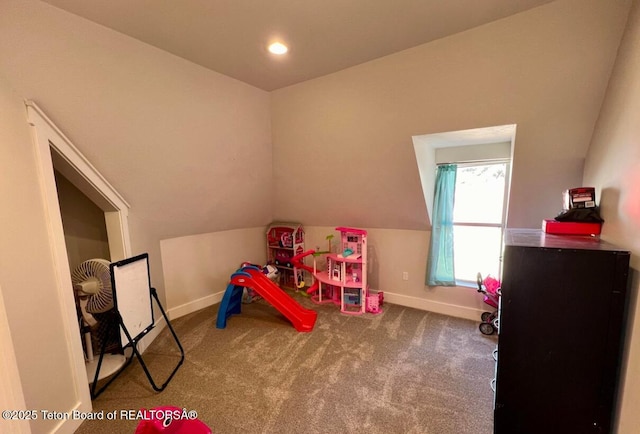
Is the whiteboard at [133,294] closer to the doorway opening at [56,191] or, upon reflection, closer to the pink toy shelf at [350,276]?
the doorway opening at [56,191]

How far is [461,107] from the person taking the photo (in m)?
2.18

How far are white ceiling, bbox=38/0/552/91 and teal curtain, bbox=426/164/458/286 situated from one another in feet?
5.67

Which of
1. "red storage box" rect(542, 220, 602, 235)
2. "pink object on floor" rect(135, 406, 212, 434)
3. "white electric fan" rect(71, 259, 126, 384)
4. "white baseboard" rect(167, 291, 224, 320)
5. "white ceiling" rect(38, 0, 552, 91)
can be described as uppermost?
"white ceiling" rect(38, 0, 552, 91)

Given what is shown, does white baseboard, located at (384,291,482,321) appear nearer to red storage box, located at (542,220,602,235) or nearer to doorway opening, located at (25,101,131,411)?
red storage box, located at (542,220,602,235)

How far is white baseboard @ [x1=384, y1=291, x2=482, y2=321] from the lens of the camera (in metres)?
3.20

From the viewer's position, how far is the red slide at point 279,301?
9.81 ft

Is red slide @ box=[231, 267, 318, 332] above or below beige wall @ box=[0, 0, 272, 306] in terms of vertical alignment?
below

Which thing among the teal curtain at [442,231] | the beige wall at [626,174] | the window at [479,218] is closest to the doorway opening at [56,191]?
the beige wall at [626,174]

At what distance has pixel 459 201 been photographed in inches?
134

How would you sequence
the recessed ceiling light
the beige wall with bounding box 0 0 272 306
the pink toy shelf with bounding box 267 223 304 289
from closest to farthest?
1. the beige wall with bounding box 0 0 272 306
2. the recessed ceiling light
3. the pink toy shelf with bounding box 267 223 304 289

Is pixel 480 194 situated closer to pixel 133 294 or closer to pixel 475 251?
pixel 475 251

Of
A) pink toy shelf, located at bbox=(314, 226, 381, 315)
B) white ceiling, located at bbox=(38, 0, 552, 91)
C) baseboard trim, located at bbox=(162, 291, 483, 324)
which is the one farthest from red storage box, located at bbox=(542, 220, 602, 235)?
pink toy shelf, located at bbox=(314, 226, 381, 315)

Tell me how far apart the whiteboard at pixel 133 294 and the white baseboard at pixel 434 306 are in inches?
118

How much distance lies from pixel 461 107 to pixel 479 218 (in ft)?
5.58
